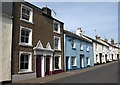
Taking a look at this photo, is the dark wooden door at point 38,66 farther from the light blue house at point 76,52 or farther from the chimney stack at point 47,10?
the light blue house at point 76,52

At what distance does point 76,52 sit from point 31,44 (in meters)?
14.6

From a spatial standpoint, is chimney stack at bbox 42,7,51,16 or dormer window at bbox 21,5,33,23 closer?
dormer window at bbox 21,5,33,23

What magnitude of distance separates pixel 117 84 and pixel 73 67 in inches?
732

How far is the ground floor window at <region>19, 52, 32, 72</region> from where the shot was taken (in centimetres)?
1905

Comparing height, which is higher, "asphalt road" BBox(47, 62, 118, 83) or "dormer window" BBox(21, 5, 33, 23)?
"dormer window" BBox(21, 5, 33, 23)

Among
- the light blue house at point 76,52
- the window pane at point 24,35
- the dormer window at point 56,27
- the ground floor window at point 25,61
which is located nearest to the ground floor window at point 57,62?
the light blue house at point 76,52

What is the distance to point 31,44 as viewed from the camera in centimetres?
2055

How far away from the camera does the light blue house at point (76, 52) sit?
1186 inches

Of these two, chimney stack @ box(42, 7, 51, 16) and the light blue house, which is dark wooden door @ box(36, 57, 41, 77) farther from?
the light blue house

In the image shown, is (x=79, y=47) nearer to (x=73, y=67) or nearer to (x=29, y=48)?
(x=73, y=67)

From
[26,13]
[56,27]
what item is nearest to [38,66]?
[26,13]

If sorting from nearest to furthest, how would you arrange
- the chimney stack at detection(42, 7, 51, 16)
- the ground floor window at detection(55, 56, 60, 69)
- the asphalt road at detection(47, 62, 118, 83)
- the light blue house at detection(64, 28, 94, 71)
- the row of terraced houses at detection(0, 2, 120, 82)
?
the asphalt road at detection(47, 62, 118, 83) → the row of terraced houses at detection(0, 2, 120, 82) → the chimney stack at detection(42, 7, 51, 16) → the ground floor window at detection(55, 56, 60, 69) → the light blue house at detection(64, 28, 94, 71)

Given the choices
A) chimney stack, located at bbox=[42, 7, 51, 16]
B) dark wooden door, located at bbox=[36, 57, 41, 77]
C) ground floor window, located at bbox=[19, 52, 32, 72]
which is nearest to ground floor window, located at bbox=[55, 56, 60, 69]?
dark wooden door, located at bbox=[36, 57, 41, 77]

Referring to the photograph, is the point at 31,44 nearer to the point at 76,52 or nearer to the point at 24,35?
the point at 24,35
